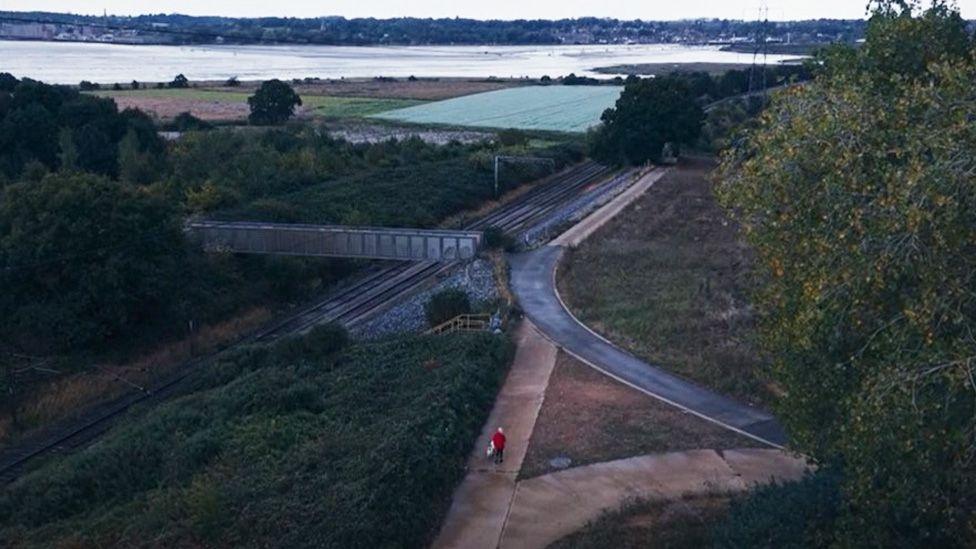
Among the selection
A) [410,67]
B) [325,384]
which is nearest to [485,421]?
[325,384]

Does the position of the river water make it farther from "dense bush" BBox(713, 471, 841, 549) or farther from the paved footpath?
"dense bush" BBox(713, 471, 841, 549)

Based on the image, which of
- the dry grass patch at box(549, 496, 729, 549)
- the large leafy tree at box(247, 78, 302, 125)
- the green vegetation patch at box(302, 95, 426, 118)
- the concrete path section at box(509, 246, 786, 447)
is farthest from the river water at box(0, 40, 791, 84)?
the dry grass patch at box(549, 496, 729, 549)

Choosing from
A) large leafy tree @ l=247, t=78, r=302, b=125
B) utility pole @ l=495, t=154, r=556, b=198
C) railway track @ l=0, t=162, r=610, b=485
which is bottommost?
railway track @ l=0, t=162, r=610, b=485

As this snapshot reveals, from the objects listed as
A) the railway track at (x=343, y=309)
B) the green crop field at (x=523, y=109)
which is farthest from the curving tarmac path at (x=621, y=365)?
the green crop field at (x=523, y=109)

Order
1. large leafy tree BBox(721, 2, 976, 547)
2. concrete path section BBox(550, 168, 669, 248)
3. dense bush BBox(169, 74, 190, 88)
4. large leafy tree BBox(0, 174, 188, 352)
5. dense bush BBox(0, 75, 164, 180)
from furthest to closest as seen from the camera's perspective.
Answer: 1. dense bush BBox(169, 74, 190, 88)
2. dense bush BBox(0, 75, 164, 180)
3. concrete path section BBox(550, 168, 669, 248)
4. large leafy tree BBox(0, 174, 188, 352)
5. large leafy tree BBox(721, 2, 976, 547)

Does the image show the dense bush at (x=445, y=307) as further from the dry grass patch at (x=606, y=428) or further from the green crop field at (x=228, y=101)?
the green crop field at (x=228, y=101)

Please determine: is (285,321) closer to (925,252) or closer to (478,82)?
(925,252)
